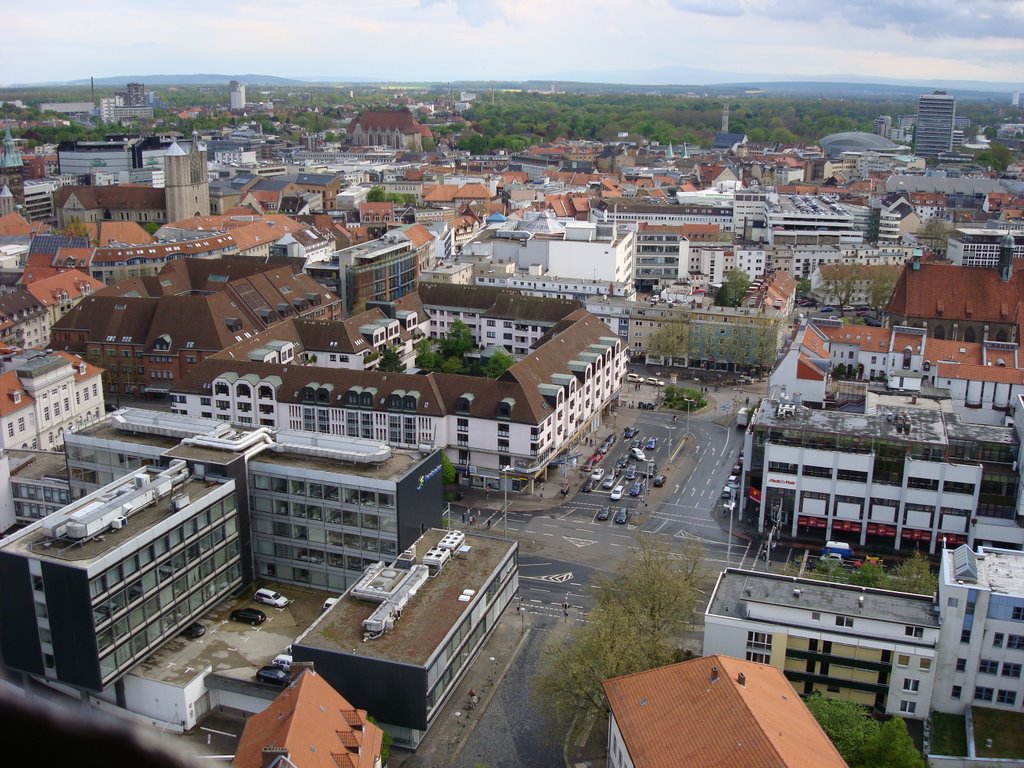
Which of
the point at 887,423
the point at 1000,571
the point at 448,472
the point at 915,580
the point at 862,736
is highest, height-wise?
the point at 887,423

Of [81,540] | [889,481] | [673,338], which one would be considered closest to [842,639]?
[889,481]

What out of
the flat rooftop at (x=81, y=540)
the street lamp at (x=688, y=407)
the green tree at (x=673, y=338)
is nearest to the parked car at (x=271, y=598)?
the flat rooftop at (x=81, y=540)

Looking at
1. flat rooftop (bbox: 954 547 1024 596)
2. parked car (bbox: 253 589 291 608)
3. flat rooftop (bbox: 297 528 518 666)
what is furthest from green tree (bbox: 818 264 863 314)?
parked car (bbox: 253 589 291 608)

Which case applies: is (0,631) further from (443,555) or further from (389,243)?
(389,243)

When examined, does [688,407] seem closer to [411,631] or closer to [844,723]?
[411,631]

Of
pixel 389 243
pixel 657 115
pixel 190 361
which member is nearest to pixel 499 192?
pixel 389 243

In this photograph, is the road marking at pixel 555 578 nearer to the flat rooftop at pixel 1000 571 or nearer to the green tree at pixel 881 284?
the flat rooftop at pixel 1000 571
